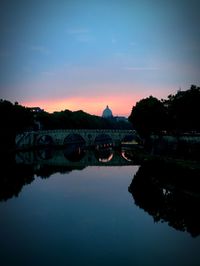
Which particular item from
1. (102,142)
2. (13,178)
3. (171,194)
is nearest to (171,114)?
(171,194)

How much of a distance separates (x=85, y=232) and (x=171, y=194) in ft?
45.3

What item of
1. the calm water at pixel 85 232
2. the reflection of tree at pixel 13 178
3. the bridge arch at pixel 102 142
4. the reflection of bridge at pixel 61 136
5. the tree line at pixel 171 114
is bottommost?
the calm water at pixel 85 232

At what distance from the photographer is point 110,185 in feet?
138

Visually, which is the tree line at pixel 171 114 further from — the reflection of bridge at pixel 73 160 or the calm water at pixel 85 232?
the calm water at pixel 85 232

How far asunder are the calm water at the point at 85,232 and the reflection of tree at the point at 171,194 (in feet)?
3.60

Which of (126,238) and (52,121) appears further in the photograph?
(52,121)

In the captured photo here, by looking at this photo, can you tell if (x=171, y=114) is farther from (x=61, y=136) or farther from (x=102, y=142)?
(x=102, y=142)

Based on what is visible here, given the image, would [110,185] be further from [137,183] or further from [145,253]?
[145,253]

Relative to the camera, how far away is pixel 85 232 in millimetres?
23094

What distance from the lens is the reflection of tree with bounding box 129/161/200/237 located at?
2572cm

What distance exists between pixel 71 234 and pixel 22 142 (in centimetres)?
7412

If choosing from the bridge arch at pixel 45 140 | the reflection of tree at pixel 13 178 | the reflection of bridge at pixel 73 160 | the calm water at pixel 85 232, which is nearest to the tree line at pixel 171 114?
the reflection of bridge at pixel 73 160

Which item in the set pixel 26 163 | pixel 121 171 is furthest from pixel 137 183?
pixel 26 163

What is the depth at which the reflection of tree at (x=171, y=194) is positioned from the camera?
84.4 ft
